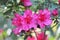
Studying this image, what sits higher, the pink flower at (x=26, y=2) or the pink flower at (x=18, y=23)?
the pink flower at (x=26, y=2)

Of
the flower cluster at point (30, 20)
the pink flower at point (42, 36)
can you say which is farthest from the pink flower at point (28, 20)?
the pink flower at point (42, 36)

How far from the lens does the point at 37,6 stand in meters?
1.34

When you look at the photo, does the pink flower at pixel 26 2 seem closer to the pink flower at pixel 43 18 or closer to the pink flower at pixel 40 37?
the pink flower at pixel 43 18

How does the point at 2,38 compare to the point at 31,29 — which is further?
the point at 2,38

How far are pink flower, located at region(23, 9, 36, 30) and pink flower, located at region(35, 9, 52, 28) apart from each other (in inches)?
1.5

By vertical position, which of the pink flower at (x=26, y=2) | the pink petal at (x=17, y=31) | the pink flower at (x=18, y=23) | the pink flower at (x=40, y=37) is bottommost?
the pink flower at (x=40, y=37)

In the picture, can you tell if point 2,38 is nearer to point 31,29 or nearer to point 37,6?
point 31,29

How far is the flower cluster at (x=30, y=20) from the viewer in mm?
1228

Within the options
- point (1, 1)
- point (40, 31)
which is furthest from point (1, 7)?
point (40, 31)

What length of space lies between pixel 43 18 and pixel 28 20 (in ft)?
0.36

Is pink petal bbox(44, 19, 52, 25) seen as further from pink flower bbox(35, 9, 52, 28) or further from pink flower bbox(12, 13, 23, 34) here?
pink flower bbox(12, 13, 23, 34)

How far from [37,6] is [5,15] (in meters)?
0.26

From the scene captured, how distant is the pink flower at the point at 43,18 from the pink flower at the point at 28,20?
37 millimetres

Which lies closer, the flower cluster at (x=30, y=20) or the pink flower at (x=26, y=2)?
the flower cluster at (x=30, y=20)
